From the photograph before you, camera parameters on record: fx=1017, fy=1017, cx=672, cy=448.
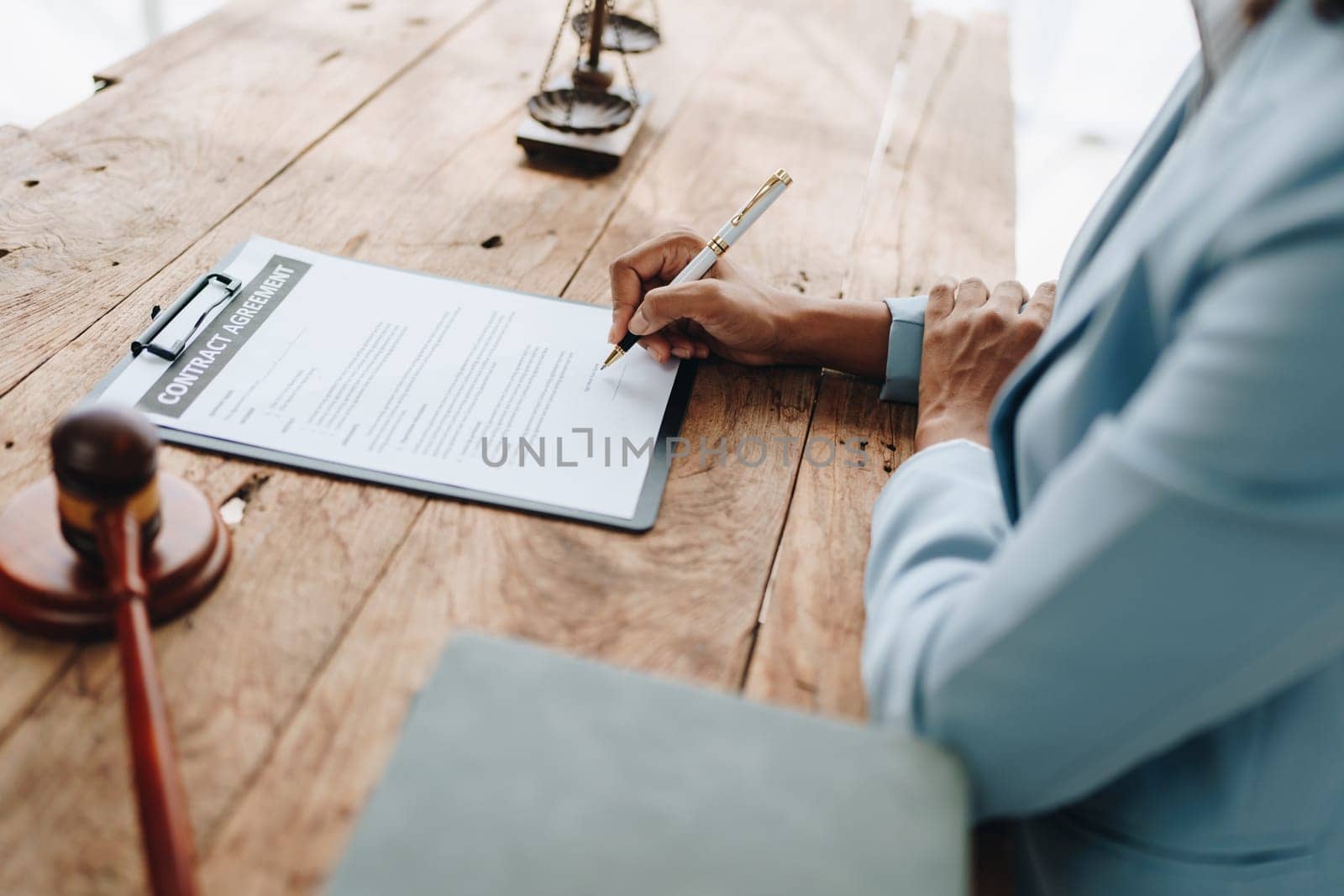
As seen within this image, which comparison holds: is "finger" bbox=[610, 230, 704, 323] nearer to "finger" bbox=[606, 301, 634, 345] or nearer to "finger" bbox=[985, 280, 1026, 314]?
"finger" bbox=[606, 301, 634, 345]

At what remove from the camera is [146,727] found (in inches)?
21.7

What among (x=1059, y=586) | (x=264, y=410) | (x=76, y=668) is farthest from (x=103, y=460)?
(x=1059, y=586)

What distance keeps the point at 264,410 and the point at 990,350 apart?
0.63 m

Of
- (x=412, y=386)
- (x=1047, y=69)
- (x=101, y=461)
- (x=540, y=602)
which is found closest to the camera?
(x=101, y=461)

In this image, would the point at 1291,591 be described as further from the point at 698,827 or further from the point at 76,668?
the point at 76,668

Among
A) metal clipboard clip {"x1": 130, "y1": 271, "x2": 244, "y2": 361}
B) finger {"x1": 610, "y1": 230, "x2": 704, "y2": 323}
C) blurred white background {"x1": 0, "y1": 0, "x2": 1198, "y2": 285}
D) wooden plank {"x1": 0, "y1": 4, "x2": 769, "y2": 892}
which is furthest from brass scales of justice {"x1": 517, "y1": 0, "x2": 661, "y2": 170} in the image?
blurred white background {"x1": 0, "y1": 0, "x2": 1198, "y2": 285}

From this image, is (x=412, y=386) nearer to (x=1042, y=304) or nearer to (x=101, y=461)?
(x=101, y=461)

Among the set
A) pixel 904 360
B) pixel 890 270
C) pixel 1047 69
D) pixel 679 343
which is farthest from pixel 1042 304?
pixel 1047 69

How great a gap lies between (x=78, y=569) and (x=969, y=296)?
0.79m

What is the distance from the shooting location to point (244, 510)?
756 mm

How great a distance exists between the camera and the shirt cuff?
969 mm

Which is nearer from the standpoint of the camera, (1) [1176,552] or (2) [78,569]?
(1) [1176,552]

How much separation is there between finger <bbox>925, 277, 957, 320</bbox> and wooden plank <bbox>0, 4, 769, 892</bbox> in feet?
1.24

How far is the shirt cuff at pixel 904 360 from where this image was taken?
0.97m
